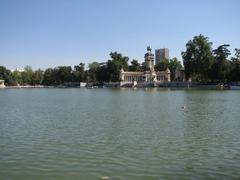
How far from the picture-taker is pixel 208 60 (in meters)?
110

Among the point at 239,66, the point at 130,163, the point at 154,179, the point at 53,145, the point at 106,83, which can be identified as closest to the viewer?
the point at 154,179

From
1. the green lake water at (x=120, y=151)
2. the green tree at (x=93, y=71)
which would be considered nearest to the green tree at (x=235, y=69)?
the green tree at (x=93, y=71)

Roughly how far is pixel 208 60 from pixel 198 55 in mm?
3431

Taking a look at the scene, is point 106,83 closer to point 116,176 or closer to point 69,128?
point 69,128

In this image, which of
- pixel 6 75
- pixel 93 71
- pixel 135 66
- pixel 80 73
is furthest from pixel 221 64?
pixel 6 75

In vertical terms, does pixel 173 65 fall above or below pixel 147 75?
above

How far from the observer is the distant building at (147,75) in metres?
151

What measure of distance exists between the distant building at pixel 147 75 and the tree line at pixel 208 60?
34.4 metres

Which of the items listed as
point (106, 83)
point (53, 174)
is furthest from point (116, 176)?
point (106, 83)

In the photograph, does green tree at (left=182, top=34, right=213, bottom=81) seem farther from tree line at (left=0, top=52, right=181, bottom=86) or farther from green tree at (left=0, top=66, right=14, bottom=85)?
green tree at (left=0, top=66, right=14, bottom=85)

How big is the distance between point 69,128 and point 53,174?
964 cm

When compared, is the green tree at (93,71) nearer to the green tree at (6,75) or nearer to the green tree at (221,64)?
the green tree at (6,75)

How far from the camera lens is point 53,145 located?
48.5 feet

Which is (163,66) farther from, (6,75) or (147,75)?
(6,75)
